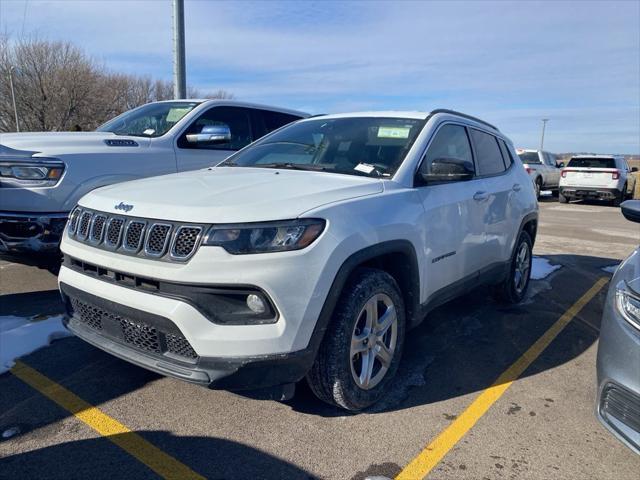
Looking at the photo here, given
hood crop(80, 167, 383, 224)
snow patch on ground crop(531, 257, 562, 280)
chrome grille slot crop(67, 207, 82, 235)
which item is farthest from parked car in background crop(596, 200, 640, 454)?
snow patch on ground crop(531, 257, 562, 280)

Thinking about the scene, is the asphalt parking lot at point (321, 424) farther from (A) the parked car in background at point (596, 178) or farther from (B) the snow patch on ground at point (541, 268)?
(A) the parked car in background at point (596, 178)

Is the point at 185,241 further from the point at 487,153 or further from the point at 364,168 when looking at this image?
the point at 487,153

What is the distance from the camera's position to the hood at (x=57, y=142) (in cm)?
468

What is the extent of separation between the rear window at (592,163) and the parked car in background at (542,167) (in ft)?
5.74

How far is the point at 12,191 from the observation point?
4.44 metres

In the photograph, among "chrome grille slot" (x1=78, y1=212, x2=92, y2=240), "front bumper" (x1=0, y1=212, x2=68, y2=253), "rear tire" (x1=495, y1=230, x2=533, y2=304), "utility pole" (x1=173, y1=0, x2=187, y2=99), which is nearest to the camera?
"chrome grille slot" (x1=78, y1=212, x2=92, y2=240)

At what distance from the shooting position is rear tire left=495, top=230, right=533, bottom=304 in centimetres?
515

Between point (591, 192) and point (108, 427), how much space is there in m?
18.6

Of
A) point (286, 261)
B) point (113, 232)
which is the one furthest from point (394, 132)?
point (113, 232)

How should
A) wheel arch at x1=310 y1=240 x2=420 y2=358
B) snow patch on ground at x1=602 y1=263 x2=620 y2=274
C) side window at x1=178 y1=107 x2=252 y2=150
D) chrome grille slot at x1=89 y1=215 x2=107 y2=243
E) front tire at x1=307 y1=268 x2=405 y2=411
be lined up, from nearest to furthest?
wheel arch at x1=310 y1=240 x2=420 y2=358
front tire at x1=307 y1=268 x2=405 y2=411
chrome grille slot at x1=89 y1=215 x2=107 y2=243
side window at x1=178 y1=107 x2=252 y2=150
snow patch on ground at x1=602 y1=263 x2=620 y2=274

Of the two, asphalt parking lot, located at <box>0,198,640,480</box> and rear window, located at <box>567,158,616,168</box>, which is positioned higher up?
rear window, located at <box>567,158,616,168</box>

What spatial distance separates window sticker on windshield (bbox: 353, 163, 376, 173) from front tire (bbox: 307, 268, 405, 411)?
0.75 metres

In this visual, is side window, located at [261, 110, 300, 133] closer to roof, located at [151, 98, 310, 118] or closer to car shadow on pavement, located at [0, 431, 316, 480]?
roof, located at [151, 98, 310, 118]

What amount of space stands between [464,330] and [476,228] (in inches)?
39.2
